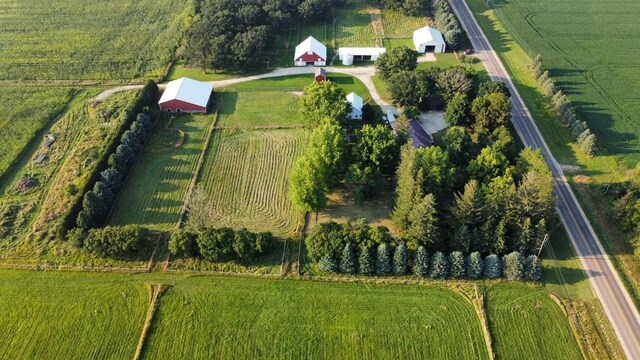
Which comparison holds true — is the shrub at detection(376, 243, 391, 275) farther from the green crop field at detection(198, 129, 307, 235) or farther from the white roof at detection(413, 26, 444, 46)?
the white roof at detection(413, 26, 444, 46)

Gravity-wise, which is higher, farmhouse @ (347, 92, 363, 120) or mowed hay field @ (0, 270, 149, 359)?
farmhouse @ (347, 92, 363, 120)

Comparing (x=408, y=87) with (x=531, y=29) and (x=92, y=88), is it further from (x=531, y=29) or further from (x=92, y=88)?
(x=92, y=88)

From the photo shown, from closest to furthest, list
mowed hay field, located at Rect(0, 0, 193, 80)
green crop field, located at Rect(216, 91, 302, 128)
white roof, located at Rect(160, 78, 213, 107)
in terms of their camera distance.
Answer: green crop field, located at Rect(216, 91, 302, 128) → white roof, located at Rect(160, 78, 213, 107) → mowed hay field, located at Rect(0, 0, 193, 80)

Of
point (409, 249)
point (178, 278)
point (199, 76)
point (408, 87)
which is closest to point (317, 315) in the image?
point (409, 249)

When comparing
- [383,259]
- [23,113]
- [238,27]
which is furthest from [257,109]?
[383,259]

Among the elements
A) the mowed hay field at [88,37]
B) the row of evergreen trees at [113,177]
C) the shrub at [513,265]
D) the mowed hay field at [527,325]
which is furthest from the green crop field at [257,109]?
the mowed hay field at [527,325]

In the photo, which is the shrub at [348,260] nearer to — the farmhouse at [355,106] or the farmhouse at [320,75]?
the farmhouse at [355,106]

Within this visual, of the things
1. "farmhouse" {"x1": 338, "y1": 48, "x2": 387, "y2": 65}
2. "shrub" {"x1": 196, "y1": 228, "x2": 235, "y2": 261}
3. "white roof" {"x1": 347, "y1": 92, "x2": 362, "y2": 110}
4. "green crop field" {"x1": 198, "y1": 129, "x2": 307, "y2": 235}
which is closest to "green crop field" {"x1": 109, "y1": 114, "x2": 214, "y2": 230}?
"green crop field" {"x1": 198, "y1": 129, "x2": 307, "y2": 235}
